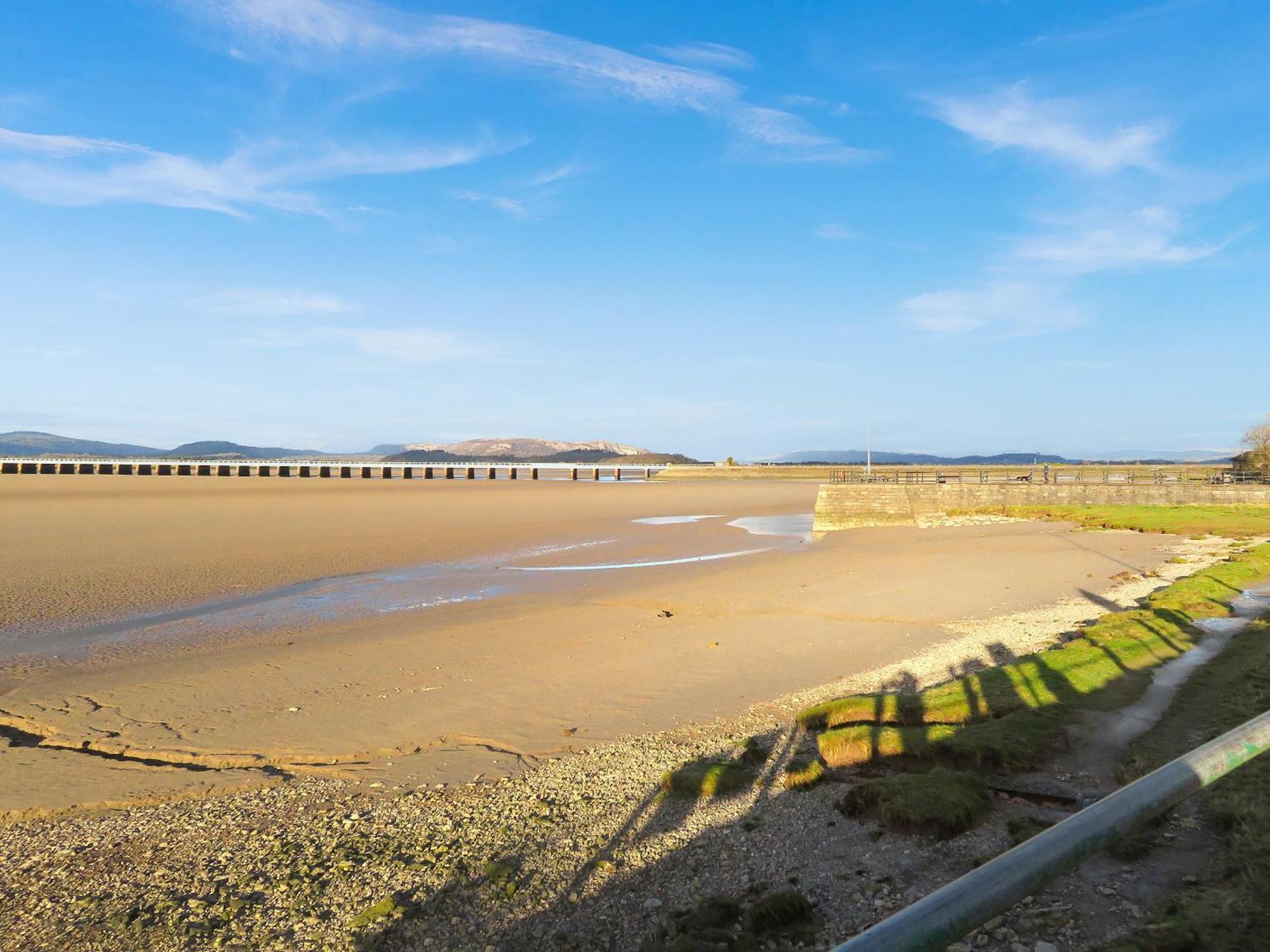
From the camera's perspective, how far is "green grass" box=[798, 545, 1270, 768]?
674cm

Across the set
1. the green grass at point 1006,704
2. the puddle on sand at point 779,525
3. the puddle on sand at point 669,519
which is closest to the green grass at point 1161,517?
the puddle on sand at point 779,525

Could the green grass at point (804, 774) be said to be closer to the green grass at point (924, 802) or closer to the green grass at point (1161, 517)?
the green grass at point (924, 802)

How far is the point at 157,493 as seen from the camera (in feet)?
172

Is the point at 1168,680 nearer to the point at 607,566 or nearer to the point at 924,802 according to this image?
the point at 924,802

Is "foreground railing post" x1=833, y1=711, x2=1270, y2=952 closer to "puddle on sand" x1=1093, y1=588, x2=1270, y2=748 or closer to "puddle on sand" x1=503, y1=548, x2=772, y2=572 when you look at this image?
"puddle on sand" x1=1093, y1=588, x2=1270, y2=748

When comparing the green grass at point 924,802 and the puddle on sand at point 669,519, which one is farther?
the puddle on sand at point 669,519

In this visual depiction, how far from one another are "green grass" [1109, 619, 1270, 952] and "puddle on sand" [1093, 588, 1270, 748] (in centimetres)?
12

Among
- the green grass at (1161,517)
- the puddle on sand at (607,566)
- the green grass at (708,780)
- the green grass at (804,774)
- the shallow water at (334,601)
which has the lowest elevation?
the shallow water at (334,601)

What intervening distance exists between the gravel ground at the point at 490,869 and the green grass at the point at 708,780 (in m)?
0.15

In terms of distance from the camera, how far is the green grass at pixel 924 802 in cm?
536

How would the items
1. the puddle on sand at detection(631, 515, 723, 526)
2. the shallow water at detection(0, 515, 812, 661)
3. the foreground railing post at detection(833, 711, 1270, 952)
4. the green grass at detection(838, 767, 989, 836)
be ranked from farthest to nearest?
1. the puddle on sand at detection(631, 515, 723, 526)
2. the shallow water at detection(0, 515, 812, 661)
3. the green grass at detection(838, 767, 989, 836)
4. the foreground railing post at detection(833, 711, 1270, 952)

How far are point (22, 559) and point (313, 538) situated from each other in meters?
8.41

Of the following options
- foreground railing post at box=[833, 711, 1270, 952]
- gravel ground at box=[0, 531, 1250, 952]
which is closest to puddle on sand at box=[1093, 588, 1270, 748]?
gravel ground at box=[0, 531, 1250, 952]

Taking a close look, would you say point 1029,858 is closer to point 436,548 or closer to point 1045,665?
point 1045,665
